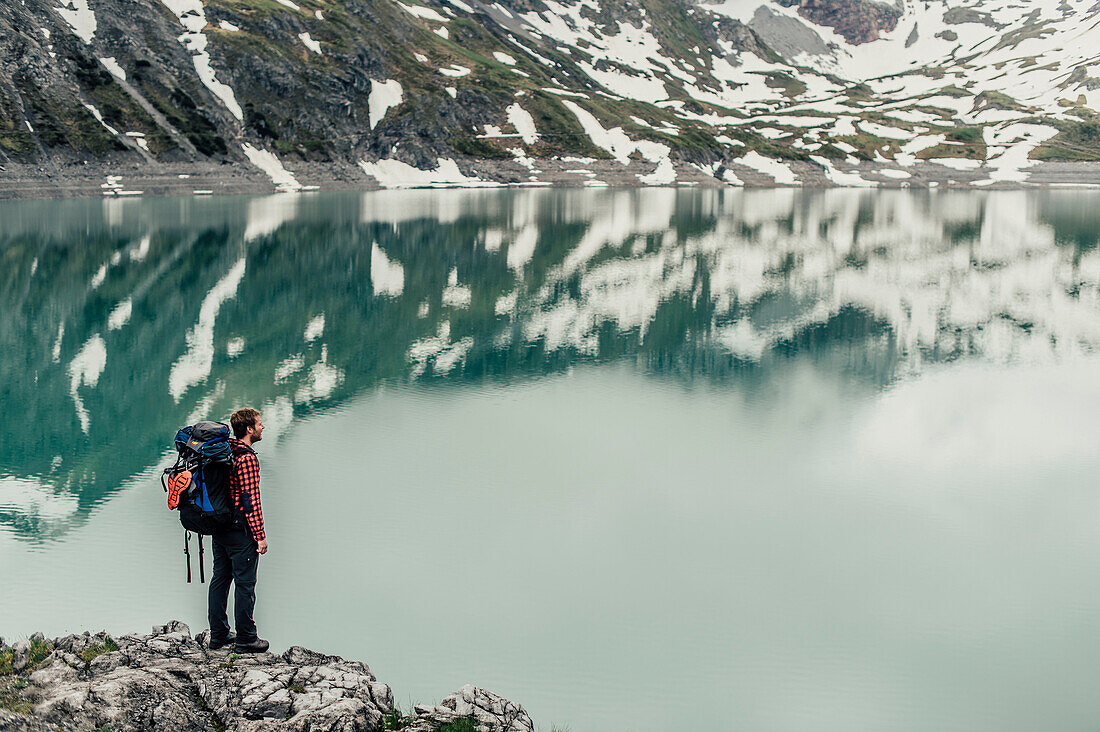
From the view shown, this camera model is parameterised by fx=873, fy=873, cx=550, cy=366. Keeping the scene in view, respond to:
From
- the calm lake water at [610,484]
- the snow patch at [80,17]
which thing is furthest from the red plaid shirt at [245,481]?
the snow patch at [80,17]

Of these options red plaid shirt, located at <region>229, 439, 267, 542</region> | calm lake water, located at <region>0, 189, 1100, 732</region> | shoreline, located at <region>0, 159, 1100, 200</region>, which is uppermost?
shoreline, located at <region>0, 159, 1100, 200</region>

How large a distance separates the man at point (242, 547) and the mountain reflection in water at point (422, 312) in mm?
6977

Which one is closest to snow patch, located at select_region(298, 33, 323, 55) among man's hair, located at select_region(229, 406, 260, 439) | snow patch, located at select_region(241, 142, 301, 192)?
snow patch, located at select_region(241, 142, 301, 192)

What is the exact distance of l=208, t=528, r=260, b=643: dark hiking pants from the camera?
11039mm

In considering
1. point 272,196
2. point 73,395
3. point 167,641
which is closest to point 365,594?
point 167,641

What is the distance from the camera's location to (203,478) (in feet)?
34.1

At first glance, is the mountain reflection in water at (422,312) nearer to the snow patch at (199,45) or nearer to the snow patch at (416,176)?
Answer: the snow patch at (199,45)

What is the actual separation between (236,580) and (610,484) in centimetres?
950

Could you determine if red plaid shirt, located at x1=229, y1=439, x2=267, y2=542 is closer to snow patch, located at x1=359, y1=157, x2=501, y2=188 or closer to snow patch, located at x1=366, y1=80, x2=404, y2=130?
snow patch, located at x1=359, y1=157, x2=501, y2=188

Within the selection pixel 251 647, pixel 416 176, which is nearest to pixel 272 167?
pixel 416 176

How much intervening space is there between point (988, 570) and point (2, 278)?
4837 cm

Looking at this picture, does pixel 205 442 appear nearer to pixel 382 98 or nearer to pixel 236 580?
pixel 236 580

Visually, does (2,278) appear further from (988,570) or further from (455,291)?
(988,570)

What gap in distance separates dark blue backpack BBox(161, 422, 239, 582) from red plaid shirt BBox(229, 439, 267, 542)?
7 centimetres
